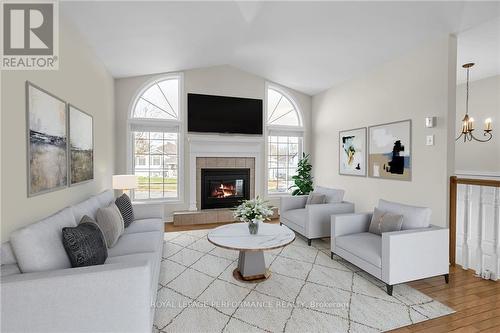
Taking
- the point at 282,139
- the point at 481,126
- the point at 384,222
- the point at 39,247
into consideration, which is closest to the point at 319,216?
the point at 384,222

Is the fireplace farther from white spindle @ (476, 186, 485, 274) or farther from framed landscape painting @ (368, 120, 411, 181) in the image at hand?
white spindle @ (476, 186, 485, 274)

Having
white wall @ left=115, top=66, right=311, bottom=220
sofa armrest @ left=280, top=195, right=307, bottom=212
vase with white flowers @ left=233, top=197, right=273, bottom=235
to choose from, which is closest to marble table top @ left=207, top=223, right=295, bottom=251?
vase with white flowers @ left=233, top=197, right=273, bottom=235

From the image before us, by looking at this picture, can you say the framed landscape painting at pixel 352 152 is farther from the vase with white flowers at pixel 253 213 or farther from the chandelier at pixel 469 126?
the vase with white flowers at pixel 253 213

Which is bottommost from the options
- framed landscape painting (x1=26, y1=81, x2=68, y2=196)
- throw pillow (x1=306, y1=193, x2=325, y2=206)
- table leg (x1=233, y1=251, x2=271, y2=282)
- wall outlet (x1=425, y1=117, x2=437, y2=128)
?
table leg (x1=233, y1=251, x2=271, y2=282)

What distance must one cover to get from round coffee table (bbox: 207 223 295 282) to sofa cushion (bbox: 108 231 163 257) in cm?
59

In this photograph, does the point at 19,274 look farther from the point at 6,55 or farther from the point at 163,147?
the point at 163,147

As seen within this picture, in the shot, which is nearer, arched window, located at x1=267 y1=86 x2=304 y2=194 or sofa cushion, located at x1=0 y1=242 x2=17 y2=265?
sofa cushion, located at x1=0 y1=242 x2=17 y2=265

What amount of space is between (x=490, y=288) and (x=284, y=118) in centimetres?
460

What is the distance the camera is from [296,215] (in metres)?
4.24

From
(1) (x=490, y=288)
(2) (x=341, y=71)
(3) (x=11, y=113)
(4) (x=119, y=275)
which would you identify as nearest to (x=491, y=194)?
(1) (x=490, y=288)

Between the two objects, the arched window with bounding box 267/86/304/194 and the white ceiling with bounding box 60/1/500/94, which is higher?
the white ceiling with bounding box 60/1/500/94

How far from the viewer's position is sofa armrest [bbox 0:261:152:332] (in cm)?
143

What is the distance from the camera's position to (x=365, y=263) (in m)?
2.72

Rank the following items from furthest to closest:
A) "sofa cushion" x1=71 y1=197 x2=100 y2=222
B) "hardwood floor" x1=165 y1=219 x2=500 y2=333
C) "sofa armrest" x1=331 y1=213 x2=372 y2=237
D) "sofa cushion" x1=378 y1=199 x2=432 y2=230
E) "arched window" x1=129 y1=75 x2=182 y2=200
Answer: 1. "arched window" x1=129 y1=75 x2=182 y2=200
2. "sofa armrest" x1=331 y1=213 x2=372 y2=237
3. "sofa cushion" x1=378 y1=199 x2=432 y2=230
4. "sofa cushion" x1=71 y1=197 x2=100 y2=222
5. "hardwood floor" x1=165 y1=219 x2=500 y2=333
